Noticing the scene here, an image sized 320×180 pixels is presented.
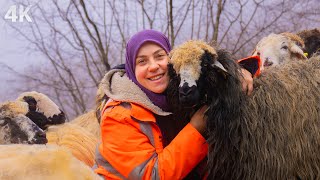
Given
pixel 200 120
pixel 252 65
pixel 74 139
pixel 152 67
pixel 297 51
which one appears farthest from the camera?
pixel 74 139

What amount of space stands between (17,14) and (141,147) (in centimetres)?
727

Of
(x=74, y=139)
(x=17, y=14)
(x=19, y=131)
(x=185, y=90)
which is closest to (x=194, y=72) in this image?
(x=185, y=90)

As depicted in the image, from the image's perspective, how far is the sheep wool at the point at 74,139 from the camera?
4695mm

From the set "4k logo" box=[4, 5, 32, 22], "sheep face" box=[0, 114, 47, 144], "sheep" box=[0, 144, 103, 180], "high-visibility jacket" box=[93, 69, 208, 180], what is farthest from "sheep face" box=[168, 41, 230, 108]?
"4k logo" box=[4, 5, 32, 22]

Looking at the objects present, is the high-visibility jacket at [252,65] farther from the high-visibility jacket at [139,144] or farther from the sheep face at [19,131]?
the sheep face at [19,131]

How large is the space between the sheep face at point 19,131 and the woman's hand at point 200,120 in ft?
6.35

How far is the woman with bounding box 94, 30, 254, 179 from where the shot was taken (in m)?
2.57

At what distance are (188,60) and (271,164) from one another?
2.82 feet

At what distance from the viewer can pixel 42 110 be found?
532 cm

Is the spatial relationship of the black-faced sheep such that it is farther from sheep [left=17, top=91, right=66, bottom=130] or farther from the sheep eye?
the sheep eye

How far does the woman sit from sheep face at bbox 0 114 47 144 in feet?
4.77

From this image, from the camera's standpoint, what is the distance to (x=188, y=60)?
2.52 m

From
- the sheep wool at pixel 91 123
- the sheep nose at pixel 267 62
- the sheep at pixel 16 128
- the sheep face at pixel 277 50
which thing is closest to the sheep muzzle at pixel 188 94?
the sheep at pixel 16 128

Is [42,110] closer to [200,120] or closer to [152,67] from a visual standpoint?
[152,67]
